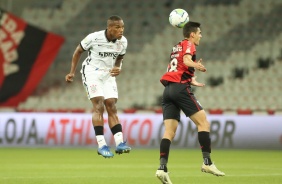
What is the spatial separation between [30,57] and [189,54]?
15.2 meters

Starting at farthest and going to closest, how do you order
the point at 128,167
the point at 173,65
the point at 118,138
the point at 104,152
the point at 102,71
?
the point at 128,167
the point at 102,71
the point at 118,138
the point at 104,152
the point at 173,65

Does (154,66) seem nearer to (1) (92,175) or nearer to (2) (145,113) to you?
(2) (145,113)

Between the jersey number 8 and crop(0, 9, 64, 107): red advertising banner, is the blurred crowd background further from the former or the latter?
the jersey number 8

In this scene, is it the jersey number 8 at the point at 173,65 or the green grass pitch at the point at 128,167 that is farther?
the green grass pitch at the point at 128,167

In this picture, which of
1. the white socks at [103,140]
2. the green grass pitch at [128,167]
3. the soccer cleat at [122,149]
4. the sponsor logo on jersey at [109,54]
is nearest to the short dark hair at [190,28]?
the green grass pitch at [128,167]

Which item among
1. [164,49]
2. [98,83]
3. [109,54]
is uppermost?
[164,49]

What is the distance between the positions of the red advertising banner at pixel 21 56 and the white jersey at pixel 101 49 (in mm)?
12723

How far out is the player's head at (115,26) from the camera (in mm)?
11211

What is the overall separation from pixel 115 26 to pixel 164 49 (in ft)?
45.8

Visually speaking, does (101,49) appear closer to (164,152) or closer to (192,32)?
(192,32)

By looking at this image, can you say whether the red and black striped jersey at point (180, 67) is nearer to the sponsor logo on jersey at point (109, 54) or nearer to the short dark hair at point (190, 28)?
the short dark hair at point (190, 28)

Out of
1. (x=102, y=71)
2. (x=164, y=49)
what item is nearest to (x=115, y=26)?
(x=102, y=71)

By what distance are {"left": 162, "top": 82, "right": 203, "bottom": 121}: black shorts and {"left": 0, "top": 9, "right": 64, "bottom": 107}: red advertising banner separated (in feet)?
48.5

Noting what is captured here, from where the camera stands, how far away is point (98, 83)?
454 inches
